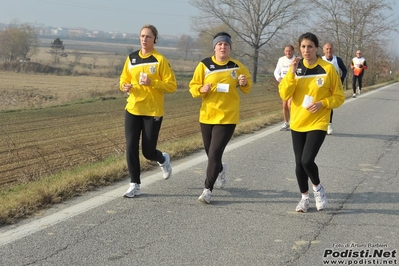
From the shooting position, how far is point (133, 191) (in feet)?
20.3

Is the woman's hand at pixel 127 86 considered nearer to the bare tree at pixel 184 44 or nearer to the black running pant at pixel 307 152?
the black running pant at pixel 307 152

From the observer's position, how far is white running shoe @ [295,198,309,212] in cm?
591

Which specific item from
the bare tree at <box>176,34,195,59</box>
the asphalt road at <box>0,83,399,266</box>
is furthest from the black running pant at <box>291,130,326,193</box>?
the bare tree at <box>176,34,195,59</box>

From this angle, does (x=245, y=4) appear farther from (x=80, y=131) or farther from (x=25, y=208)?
(x=25, y=208)

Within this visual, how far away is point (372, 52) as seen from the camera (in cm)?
3684

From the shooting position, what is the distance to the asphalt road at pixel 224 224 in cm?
453

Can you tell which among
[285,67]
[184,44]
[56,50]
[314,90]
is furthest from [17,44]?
[314,90]

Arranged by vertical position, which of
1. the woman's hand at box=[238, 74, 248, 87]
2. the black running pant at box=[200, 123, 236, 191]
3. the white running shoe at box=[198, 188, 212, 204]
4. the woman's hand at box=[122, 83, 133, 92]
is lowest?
the white running shoe at box=[198, 188, 212, 204]

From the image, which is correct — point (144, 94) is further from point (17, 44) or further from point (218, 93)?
point (17, 44)

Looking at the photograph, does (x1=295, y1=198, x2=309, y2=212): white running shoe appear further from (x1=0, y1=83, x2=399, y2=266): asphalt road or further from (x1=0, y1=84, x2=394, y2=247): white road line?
(x1=0, y1=84, x2=394, y2=247): white road line

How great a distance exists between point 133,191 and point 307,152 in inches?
74.7

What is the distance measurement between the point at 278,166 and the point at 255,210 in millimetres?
2438

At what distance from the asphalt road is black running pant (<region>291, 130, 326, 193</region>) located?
14.2 inches

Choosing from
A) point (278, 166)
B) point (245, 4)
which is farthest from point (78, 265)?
point (245, 4)
